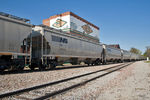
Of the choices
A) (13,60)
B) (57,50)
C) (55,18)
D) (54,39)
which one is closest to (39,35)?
(54,39)

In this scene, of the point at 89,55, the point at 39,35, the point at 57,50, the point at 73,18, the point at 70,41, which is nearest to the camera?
the point at 39,35

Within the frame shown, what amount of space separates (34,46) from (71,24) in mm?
26686

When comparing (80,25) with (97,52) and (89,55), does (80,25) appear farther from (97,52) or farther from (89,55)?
(89,55)

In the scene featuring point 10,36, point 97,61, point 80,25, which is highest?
point 80,25

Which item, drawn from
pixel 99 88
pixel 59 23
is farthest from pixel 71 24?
pixel 99 88

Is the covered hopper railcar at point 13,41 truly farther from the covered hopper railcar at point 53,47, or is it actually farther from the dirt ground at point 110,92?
the dirt ground at point 110,92

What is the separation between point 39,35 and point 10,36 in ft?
9.22

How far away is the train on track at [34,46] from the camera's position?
8.46 metres

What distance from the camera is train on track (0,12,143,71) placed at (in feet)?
27.8

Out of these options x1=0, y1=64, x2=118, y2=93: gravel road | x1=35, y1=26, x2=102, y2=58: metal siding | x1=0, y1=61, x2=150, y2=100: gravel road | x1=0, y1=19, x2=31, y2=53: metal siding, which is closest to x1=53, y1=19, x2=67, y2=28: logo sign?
x1=35, y1=26, x2=102, y2=58: metal siding

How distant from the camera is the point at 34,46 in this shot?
11.8 metres

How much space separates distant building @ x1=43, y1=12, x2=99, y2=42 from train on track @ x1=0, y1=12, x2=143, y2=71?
21244 mm

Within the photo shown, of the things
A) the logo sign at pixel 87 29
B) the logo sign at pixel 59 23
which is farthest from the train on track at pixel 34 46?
the logo sign at pixel 87 29

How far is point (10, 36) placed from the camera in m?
8.64
